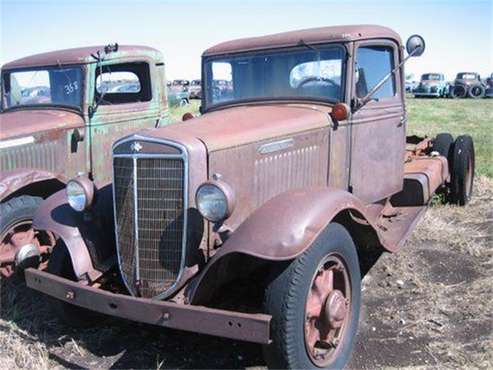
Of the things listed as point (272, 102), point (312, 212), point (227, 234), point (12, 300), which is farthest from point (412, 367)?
point (12, 300)

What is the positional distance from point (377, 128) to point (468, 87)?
1135 inches

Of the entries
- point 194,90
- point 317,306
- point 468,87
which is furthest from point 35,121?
point 468,87

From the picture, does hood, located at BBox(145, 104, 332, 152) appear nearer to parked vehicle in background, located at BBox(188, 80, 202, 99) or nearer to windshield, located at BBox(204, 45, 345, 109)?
windshield, located at BBox(204, 45, 345, 109)

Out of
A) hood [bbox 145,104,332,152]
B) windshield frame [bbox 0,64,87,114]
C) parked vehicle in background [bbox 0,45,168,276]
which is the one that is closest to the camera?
hood [bbox 145,104,332,152]

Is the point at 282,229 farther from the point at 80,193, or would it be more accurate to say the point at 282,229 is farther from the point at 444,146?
the point at 444,146

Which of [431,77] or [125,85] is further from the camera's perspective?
[431,77]

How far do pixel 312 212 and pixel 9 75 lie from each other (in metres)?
4.48

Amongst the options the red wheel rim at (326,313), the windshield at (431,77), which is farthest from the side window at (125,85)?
the windshield at (431,77)

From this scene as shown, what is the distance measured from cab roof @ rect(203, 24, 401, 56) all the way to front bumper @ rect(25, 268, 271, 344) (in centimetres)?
233

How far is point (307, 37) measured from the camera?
4172 mm

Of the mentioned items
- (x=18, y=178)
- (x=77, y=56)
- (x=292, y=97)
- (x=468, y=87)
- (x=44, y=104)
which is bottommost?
(x=468, y=87)

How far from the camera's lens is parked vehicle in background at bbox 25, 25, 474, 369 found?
2863mm

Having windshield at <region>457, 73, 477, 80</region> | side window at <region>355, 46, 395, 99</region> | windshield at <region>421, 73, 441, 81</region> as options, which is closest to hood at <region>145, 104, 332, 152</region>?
side window at <region>355, 46, 395, 99</region>

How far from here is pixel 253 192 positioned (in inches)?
133
